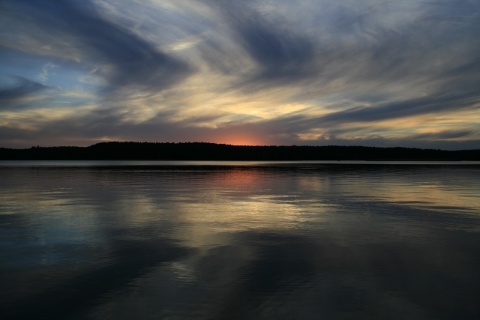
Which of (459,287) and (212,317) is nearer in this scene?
(212,317)

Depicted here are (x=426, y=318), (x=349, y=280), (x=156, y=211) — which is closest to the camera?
(x=426, y=318)

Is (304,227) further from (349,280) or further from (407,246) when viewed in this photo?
(349,280)

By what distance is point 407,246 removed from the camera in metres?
10.9

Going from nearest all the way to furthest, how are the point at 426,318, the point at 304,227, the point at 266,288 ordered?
the point at 426,318 → the point at 266,288 → the point at 304,227

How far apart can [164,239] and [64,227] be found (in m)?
4.10

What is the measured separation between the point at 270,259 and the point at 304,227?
167 inches

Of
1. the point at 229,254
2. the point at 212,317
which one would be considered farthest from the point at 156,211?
the point at 212,317

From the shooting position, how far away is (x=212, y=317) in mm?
6195

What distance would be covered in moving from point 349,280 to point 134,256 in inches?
199

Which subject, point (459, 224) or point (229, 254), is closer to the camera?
point (229, 254)

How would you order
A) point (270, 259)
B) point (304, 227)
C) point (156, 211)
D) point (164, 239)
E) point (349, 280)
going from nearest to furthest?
point (349, 280) → point (270, 259) → point (164, 239) → point (304, 227) → point (156, 211)

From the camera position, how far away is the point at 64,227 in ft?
44.3

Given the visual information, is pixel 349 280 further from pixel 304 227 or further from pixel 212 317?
pixel 304 227

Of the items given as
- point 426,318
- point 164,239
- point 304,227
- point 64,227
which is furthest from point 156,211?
point 426,318
